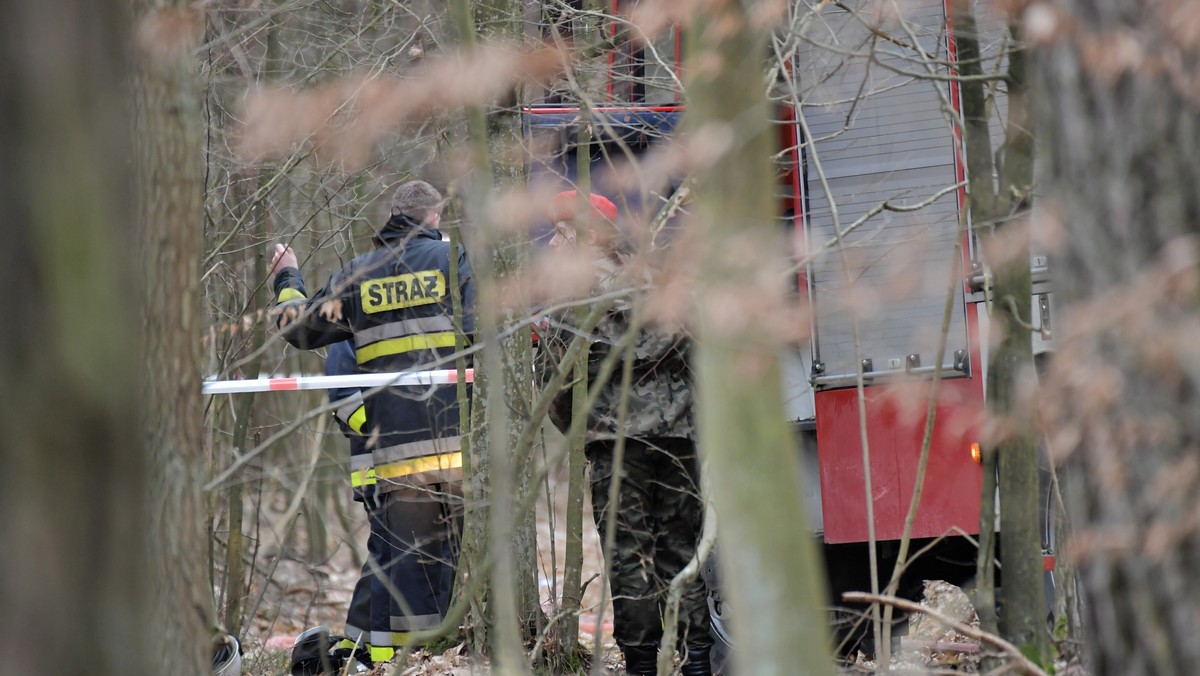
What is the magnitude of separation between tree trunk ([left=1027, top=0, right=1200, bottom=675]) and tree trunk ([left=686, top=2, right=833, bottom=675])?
0.80m

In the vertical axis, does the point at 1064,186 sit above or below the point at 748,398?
above

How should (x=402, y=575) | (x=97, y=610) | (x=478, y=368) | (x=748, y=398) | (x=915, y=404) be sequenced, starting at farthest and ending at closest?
(x=402, y=575) < (x=478, y=368) < (x=915, y=404) < (x=748, y=398) < (x=97, y=610)

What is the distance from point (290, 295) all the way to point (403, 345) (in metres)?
0.64

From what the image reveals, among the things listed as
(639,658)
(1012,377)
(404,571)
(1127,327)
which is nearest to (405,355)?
(404,571)

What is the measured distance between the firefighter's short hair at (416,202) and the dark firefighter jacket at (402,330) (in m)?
0.05

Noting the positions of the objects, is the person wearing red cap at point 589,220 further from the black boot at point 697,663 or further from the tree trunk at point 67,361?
the tree trunk at point 67,361

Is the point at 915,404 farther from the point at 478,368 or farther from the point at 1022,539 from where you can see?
the point at 478,368

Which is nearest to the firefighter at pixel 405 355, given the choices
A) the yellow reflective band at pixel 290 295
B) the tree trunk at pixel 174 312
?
the yellow reflective band at pixel 290 295

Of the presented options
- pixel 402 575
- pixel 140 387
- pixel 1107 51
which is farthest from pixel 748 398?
pixel 402 575

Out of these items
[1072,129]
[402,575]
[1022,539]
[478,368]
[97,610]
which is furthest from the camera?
[402,575]

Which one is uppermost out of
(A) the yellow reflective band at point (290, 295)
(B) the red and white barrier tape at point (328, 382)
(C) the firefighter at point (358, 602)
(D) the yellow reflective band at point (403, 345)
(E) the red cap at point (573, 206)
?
(E) the red cap at point (573, 206)

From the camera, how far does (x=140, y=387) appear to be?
6.31ft

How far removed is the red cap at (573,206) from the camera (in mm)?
4949

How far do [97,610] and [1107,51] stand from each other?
2181mm
